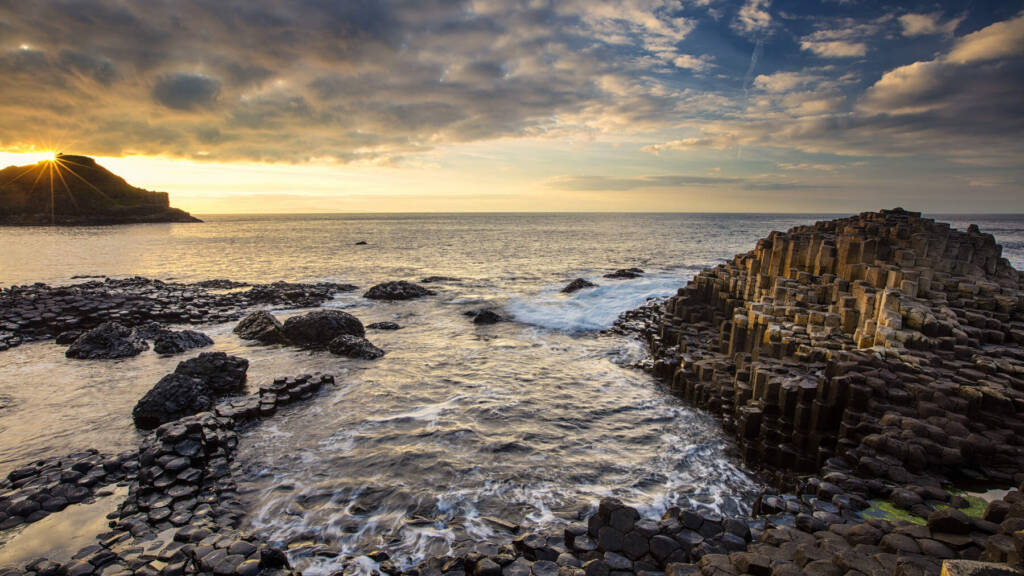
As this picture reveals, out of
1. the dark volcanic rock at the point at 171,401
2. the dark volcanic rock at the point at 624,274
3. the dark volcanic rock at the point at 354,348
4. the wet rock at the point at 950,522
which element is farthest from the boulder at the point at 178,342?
the dark volcanic rock at the point at 624,274

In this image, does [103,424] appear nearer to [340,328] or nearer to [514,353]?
[340,328]

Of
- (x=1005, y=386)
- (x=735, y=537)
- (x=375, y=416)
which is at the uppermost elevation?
(x=1005, y=386)

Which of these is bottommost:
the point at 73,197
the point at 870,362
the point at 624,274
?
the point at 624,274

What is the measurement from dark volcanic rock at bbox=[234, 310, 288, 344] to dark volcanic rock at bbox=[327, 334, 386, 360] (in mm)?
2870

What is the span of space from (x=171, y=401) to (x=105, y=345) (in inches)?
320

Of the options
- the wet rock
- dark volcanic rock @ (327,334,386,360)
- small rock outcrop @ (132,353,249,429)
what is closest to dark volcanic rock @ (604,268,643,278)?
dark volcanic rock @ (327,334,386,360)

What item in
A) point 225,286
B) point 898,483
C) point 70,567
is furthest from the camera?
point 225,286

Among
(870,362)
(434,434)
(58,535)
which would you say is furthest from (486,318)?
(58,535)

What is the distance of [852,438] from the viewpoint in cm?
855

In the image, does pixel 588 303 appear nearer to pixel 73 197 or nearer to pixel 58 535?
pixel 58 535

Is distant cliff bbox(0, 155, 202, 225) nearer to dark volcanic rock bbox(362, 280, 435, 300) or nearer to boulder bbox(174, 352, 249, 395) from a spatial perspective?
dark volcanic rock bbox(362, 280, 435, 300)

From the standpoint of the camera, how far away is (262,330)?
19062mm

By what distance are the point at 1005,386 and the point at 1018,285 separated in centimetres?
1366

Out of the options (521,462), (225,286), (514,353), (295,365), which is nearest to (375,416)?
(521,462)
